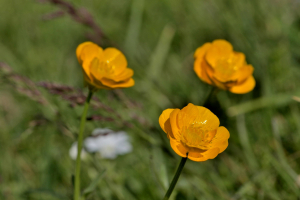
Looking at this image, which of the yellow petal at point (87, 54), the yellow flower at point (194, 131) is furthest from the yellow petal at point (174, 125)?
the yellow petal at point (87, 54)

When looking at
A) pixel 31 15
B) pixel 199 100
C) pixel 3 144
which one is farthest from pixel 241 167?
pixel 31 15

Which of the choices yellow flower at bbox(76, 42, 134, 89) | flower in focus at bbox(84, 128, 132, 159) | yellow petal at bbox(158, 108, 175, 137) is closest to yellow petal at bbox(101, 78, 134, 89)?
yellow flower at bbox(76, 42, 134, 89)

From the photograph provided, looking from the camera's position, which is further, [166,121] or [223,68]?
[223,68]

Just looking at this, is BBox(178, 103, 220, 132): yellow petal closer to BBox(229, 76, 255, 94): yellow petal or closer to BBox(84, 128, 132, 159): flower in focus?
BBox(229, 76, 255, 94): yellow petal

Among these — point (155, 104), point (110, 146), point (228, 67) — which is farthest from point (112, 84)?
point (155, 104)

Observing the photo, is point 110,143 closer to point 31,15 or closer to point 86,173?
point 86,173

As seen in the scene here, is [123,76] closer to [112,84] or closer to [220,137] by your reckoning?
[112,84]
